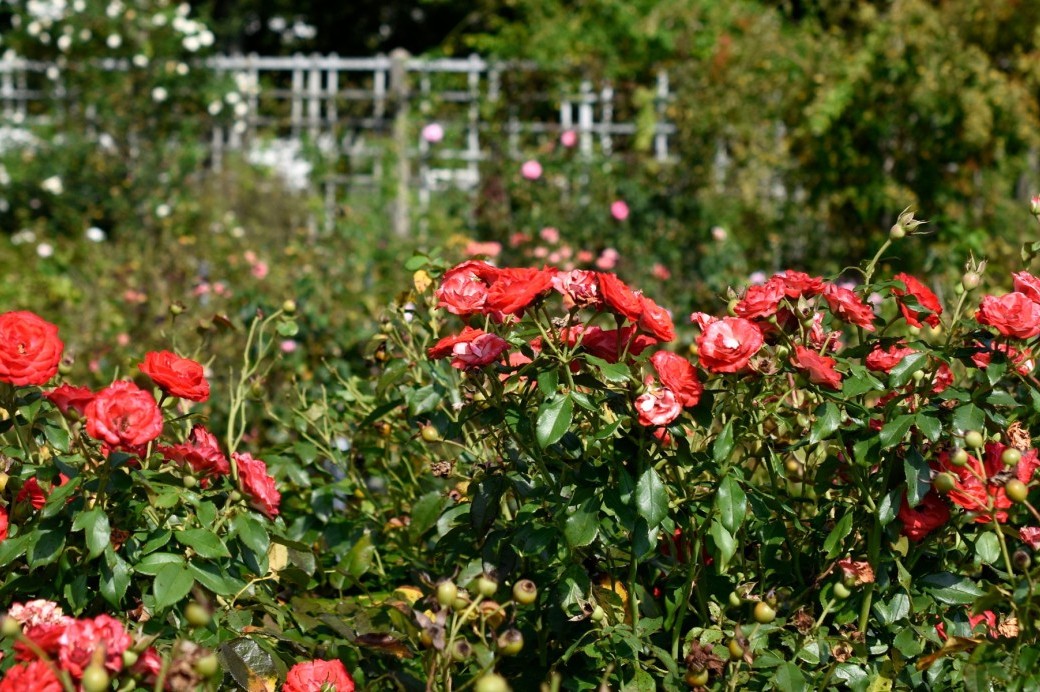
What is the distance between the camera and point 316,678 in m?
1.33

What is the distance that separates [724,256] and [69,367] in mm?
3656

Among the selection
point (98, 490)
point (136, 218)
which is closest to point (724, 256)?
point (136, 218)

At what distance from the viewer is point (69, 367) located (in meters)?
1.74

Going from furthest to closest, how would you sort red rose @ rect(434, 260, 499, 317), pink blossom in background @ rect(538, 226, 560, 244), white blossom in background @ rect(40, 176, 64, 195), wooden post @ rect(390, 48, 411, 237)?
wooden post @ rect(390, 48, 411, 237)
white blossom in background @ rect(40, 176, 64, 195)
pink blossom in background @ rect(538, 226, 560, 244)
red rose @ rect(434, 260, 499, 317)

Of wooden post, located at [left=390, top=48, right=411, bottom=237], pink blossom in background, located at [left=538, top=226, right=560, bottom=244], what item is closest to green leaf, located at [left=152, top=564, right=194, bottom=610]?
pink blossom in background, located at [left=538, top=226, right=560, bottom=244]

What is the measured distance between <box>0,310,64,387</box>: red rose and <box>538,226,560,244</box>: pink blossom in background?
3.72m

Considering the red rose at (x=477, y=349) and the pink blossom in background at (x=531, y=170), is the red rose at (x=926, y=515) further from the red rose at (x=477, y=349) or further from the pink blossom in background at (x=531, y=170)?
the pink blossom in background at (x=531, y=170)

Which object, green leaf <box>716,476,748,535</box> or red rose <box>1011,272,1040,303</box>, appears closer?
green leaf <box>716,476,748,535</box>

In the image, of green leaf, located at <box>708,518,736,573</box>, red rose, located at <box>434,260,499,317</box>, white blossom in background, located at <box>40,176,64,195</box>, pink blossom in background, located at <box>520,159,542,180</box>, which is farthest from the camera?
white blossom in background, located at <box>40,176,64,195</box>

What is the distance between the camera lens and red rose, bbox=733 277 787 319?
4.61 ft

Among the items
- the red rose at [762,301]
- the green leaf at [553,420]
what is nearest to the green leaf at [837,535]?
the red rose at [762,301]

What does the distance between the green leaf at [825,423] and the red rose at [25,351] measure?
89 centimetres

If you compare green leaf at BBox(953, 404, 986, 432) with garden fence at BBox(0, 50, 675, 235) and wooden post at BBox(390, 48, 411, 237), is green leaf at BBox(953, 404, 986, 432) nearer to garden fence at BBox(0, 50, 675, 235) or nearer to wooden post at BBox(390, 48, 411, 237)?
garden fence at BBox(0, 50, 675, 235)

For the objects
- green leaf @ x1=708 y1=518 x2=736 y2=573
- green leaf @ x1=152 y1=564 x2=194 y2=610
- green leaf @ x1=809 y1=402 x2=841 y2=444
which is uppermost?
green leaf @ x1=809 y1=402 x2=841 y2=444
